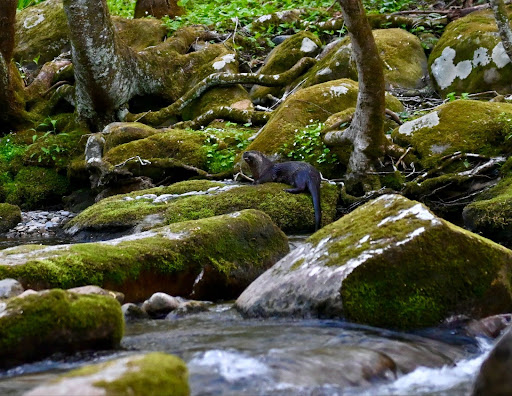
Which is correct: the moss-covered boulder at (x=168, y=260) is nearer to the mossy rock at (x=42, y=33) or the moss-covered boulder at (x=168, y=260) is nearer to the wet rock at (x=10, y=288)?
the wet rock at (x=10, y=288)

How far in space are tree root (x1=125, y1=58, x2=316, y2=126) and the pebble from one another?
311cm

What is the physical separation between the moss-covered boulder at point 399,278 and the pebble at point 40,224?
5.93m

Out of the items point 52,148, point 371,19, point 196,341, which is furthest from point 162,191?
point 371,19

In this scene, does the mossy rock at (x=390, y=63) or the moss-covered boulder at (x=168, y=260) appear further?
the mossy rock at (x=390, y=63)

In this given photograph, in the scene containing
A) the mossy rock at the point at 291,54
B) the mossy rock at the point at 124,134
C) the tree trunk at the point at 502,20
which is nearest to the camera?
the tree trunk at the point at 502,20

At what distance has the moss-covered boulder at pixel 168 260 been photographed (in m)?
4.81

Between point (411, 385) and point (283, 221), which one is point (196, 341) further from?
point (283, 221)

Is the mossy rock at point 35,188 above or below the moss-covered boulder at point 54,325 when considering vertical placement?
below

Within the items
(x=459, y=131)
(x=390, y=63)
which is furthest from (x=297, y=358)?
(x=390, y=63)

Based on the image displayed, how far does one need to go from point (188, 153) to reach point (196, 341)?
24.4 ft

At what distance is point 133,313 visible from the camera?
14.4 ft

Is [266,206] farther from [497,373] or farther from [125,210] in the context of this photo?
[497,373]

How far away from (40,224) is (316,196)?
15.9 ft

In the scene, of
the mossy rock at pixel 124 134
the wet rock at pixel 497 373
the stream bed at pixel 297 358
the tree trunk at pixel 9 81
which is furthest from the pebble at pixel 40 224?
the wet rock at pixel 497 373
